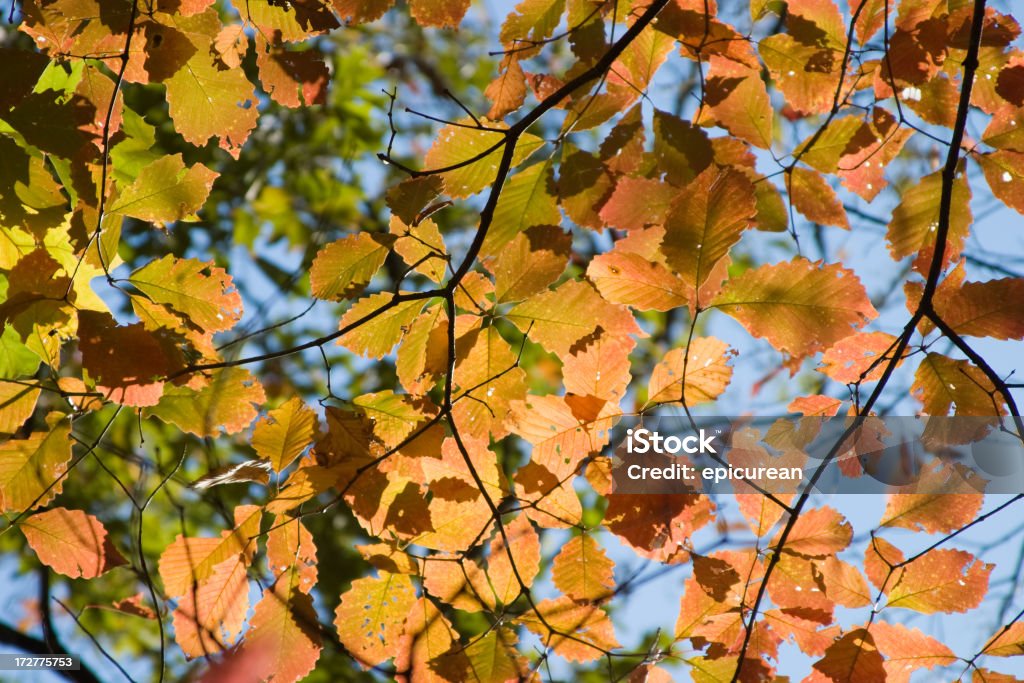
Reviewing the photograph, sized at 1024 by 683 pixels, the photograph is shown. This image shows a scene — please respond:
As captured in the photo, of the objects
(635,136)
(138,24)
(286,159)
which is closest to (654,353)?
(286,159)

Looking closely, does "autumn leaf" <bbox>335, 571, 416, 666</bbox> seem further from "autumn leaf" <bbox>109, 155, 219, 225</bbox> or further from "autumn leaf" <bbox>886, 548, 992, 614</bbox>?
"autumn leaf" <bbox>886, 548, 992, 614</bbox>

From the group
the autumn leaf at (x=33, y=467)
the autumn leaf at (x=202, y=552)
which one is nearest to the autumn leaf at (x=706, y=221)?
the autumn leaf at (x=202, y=552)

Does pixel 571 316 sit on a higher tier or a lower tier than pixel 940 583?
higher

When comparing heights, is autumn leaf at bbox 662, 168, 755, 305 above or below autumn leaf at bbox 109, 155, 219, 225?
below

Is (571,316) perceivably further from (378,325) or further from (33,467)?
(33,467)

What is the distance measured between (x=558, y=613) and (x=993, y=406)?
592 millimetres

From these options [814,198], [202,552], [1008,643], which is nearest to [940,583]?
[1008,643]

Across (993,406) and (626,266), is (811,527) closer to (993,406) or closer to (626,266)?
(993,406)

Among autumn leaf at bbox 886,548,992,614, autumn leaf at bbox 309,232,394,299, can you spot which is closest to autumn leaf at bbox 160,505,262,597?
autumn leaf at bbox 309,232,394,299

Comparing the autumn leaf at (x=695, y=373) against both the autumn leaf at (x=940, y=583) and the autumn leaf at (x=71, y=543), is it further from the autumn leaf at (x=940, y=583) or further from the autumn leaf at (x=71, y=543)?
the autumn leaf at (x=71, y=543)

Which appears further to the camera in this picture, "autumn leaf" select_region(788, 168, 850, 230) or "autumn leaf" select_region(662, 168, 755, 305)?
"autumn leaf" select_region(788, 168, 850, 230)

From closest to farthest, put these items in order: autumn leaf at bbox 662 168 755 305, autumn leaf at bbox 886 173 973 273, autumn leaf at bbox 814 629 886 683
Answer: autumn leaf at bbox 662 168 755 305
autumn leaf at bbox 814 629 886 683
autumn leaf at bbox 886 173 973 273

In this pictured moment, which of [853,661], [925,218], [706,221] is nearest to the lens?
[706,221]

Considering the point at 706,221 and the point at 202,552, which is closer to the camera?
the point at 706,221
